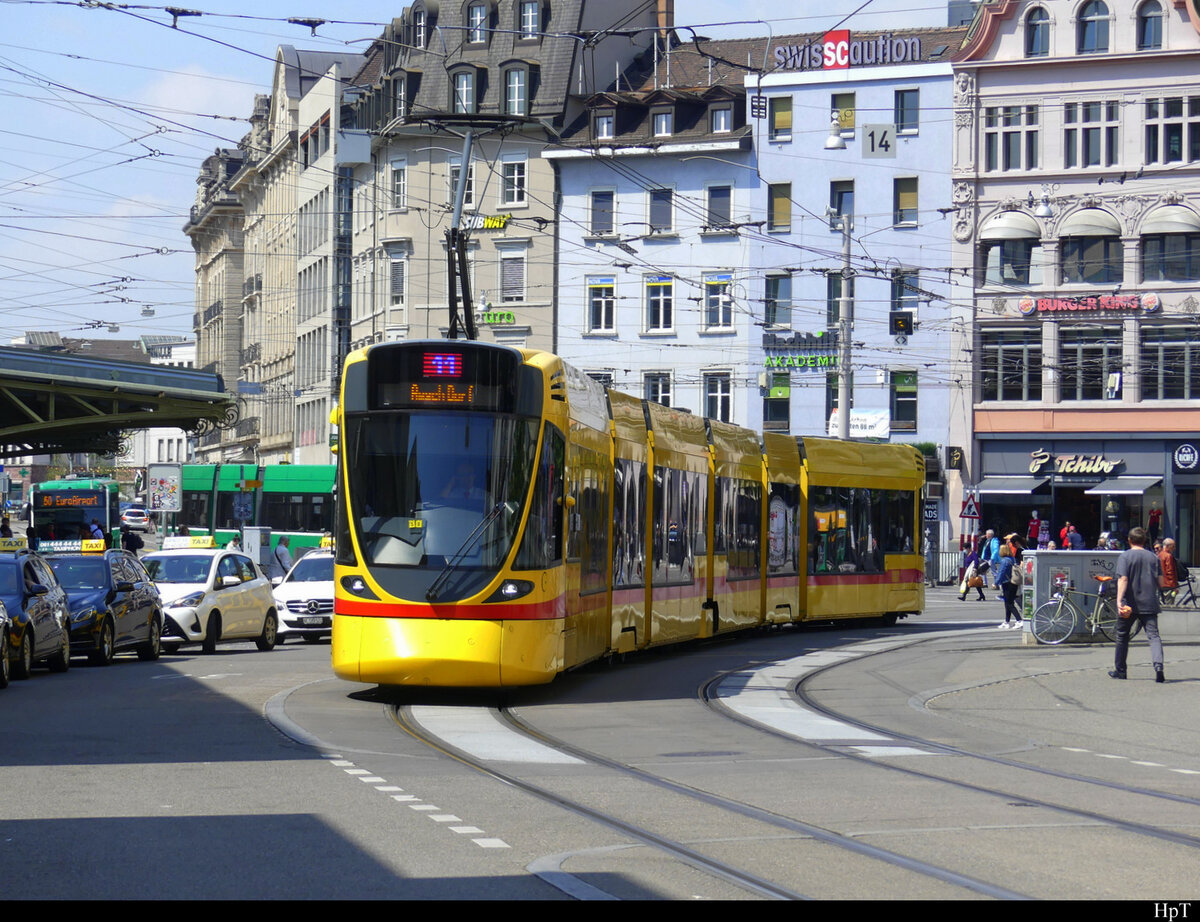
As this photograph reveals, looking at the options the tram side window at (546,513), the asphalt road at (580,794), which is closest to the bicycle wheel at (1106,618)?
the asphalt road at (580,794)

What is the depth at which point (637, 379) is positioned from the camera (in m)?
62.8

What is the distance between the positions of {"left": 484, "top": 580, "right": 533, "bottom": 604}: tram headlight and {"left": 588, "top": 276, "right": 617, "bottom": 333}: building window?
47.3 metres

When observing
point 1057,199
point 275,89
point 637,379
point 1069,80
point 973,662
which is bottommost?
point 973,662

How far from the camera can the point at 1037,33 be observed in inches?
2231

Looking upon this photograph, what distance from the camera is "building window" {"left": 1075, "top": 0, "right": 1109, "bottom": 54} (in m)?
55.9

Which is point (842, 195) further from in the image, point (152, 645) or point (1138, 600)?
point (1138, 600)

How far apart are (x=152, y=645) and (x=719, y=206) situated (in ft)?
130

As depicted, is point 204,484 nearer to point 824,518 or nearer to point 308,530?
point 308,530

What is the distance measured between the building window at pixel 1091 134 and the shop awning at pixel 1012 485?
9.33 meters

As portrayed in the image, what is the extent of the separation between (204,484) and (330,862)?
4743cm

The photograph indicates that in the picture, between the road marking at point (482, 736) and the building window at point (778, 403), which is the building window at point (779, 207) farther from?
the road marking at point (482, 736)

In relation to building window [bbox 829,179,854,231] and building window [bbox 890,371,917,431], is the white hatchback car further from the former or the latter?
building window [bbox 829,179,854,231]

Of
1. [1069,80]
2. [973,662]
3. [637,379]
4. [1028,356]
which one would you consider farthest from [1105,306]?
[973,662]

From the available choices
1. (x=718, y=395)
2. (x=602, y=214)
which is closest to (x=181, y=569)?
(x=718, y=395)
